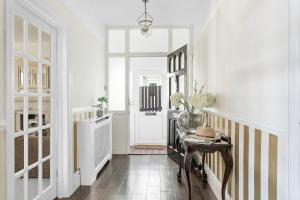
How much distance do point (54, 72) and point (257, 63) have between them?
83.8 inches

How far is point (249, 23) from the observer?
181cm

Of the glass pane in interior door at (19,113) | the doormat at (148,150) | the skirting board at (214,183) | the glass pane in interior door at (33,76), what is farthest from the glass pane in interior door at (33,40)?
the doormat at (148,150)

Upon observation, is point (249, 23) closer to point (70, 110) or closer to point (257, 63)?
point (257, 63)

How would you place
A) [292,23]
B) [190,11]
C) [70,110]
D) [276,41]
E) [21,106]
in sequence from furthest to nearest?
[190,11] → [70,110] → [21,106] → [276,41] → [292,23]

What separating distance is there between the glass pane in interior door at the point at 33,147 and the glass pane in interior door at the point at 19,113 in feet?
0.64

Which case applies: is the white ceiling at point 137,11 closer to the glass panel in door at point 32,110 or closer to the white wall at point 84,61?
the white wall at point 84,61

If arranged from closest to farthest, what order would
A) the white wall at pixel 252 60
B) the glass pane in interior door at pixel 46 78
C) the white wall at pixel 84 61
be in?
the white wall at pixel 252 60
the glass pane in interior door at pixel 46 78
the white wall at pixel 84 61

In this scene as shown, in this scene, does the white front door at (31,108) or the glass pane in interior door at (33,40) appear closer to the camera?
the white front door at (31,108)

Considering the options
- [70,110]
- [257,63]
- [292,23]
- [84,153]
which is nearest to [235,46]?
[257,63]

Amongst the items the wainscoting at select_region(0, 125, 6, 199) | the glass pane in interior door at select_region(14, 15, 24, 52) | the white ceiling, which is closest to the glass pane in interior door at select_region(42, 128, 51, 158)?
the wainscoting at select_region(0, 125, 6, 199)

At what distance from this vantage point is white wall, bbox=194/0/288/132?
4.44 ft

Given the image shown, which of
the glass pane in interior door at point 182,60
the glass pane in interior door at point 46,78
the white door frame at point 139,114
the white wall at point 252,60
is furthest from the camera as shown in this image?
the white door frame at point 139,114

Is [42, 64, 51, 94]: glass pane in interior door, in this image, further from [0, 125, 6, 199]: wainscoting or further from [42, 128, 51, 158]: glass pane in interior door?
[0, 125, 6, 199]: wainscoting

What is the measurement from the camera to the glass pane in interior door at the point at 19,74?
6.29 ft
